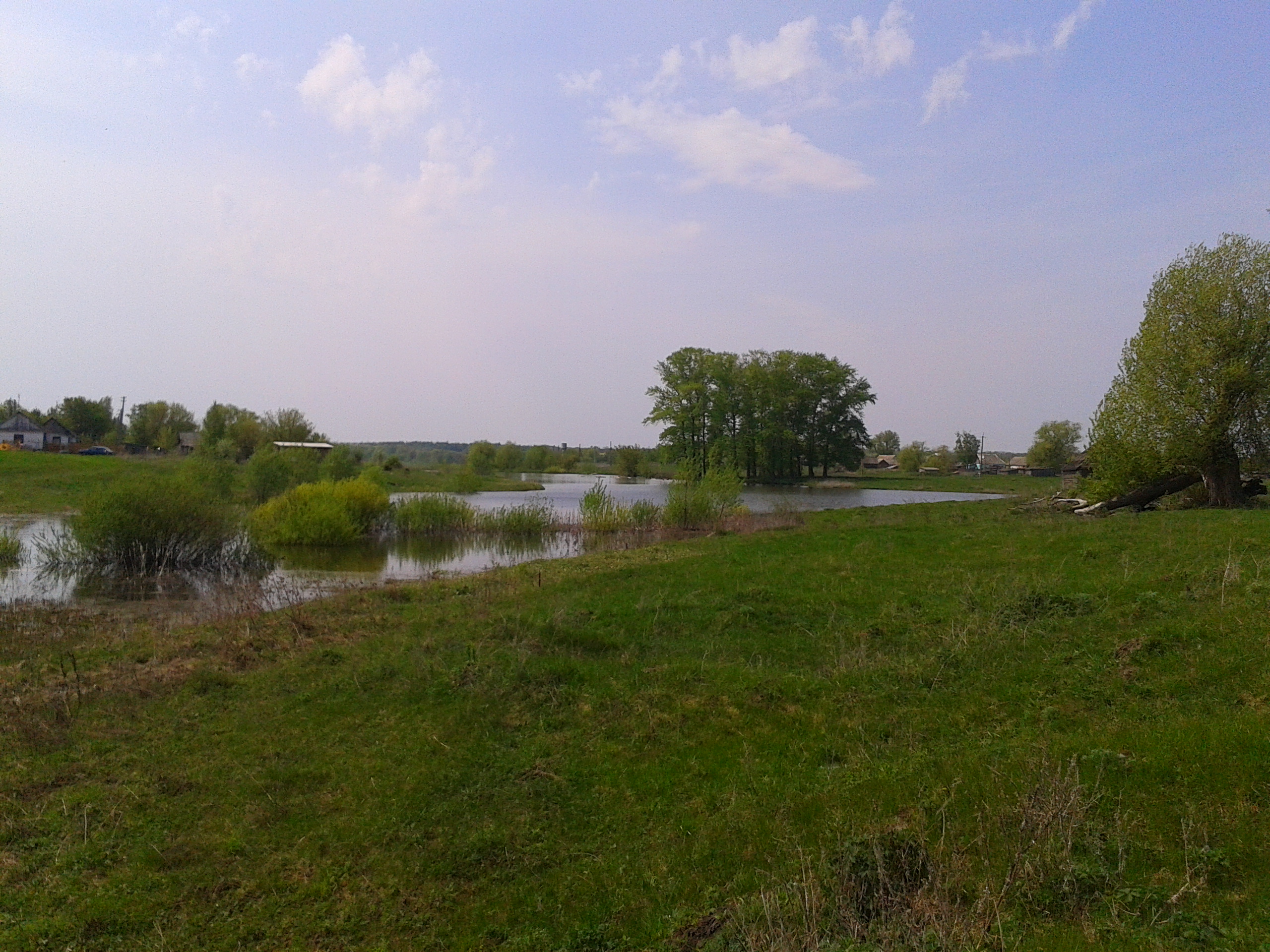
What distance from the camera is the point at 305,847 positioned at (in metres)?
6.27

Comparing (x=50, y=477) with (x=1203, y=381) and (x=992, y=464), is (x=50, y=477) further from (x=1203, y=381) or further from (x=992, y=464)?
(x=992, y=464)

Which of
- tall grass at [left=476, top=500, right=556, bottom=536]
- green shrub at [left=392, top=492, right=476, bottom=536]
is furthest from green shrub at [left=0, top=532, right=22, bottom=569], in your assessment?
tall grass at [left=476, top=500, right=556, bottom=536]

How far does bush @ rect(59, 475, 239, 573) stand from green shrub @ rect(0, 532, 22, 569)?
125 centimetres

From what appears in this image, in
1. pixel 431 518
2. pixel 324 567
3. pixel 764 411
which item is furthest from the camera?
pixel 764 411

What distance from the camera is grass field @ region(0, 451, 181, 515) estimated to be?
39.8 metres

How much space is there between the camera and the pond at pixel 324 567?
18.7m

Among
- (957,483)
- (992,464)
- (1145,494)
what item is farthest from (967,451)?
(1145,494)

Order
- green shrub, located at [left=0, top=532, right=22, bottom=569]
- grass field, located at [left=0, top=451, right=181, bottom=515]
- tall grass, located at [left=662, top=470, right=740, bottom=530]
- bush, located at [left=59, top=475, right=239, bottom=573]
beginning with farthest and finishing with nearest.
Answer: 1. grass field, located at [left=0, top=451, right=181, bottom=515]
2. tall grass, located at [left=662, top=470, right=740, bottom=530]
3. green shrub, located at [left=0, top=532, right=22, bottom=569]
4. bush, located at [left=59, top=475, right=239, bottom=573]

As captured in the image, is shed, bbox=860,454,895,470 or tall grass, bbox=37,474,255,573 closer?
tall grass, bbox=37,474,255,573

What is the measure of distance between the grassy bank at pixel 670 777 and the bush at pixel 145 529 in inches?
407

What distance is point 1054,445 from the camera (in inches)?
4021

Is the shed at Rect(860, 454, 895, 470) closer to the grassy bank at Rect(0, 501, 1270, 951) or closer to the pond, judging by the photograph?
the pond

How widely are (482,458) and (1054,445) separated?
245 feet

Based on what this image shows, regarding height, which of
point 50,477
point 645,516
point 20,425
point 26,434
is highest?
point 20,425
